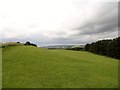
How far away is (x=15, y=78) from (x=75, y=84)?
819cm

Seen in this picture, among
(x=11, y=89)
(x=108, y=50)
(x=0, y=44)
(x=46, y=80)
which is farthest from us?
(x=108, y=50)

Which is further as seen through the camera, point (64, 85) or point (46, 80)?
point (46, 80)

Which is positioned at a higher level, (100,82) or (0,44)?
(0,44)

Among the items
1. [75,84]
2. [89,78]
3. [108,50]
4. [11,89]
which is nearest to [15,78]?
[11,89]

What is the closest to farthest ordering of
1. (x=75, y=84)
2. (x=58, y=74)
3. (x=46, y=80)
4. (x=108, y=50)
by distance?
(x=75, y=84)
(x=46, y=80)
(x=58, y=74)
(x=108, y=50)

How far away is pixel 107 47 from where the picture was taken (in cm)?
8262

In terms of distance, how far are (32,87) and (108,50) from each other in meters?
66.7

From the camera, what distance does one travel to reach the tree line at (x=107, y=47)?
258 feet

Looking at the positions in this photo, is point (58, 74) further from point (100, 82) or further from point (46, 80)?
point (100, 82)

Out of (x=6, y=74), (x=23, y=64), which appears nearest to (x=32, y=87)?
(x=6, y=74)

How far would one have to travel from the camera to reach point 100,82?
21750 millimetres

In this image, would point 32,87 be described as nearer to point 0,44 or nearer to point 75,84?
point 75,84

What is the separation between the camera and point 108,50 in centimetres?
8125

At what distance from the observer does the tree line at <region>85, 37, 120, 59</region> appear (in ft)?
258
